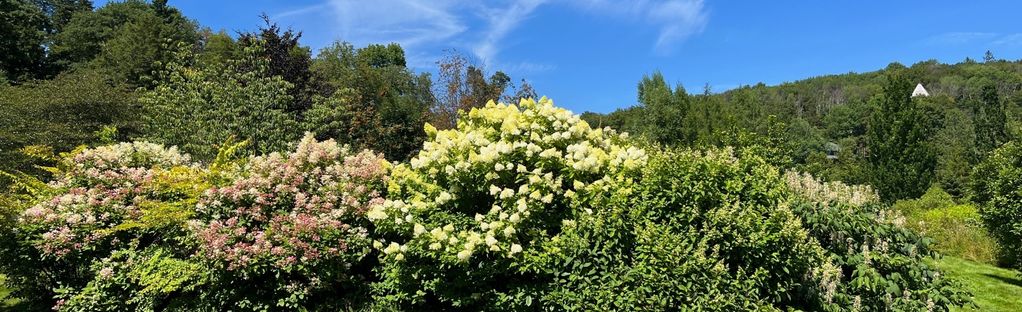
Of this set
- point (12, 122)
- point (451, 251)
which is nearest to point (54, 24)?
point (12, 122)

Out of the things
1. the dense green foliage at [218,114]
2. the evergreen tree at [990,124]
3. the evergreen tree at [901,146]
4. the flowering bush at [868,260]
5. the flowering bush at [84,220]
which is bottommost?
the flowering bush at [84,220]

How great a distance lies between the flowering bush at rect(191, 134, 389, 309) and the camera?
17.3 ft

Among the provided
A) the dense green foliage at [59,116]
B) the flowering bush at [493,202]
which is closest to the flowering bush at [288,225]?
the flowering bush at [493,202]

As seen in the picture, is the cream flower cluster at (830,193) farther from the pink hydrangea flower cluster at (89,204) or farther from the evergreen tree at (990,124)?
the evergreen tree at (990,124)

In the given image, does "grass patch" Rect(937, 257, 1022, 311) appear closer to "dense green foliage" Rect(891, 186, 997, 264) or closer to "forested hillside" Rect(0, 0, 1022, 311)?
"forested hillside" Rect(0, 0, 1022, 311)

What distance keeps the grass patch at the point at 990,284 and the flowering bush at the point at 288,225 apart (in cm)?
689

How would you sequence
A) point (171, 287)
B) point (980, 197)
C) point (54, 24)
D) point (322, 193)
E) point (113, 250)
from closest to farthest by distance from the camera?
1. point (171, 287)
2. point (322, 193)
3. point (113, 250)
4. point (980, 197)
5. point (54, 24)

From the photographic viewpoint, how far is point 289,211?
234 inches

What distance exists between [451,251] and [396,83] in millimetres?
39871

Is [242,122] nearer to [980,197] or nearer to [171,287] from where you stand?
[171,287]

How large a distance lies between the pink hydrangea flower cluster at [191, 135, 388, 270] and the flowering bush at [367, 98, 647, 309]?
45 centimetres

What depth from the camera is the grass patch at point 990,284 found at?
8.13 m

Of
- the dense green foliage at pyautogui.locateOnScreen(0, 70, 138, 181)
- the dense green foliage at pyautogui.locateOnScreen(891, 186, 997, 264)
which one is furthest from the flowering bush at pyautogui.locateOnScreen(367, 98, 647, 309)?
the dense green foliage at pyautogui.locateOnScreen(0, 70, 138, 181)

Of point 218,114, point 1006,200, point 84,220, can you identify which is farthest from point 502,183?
point 1006,200
